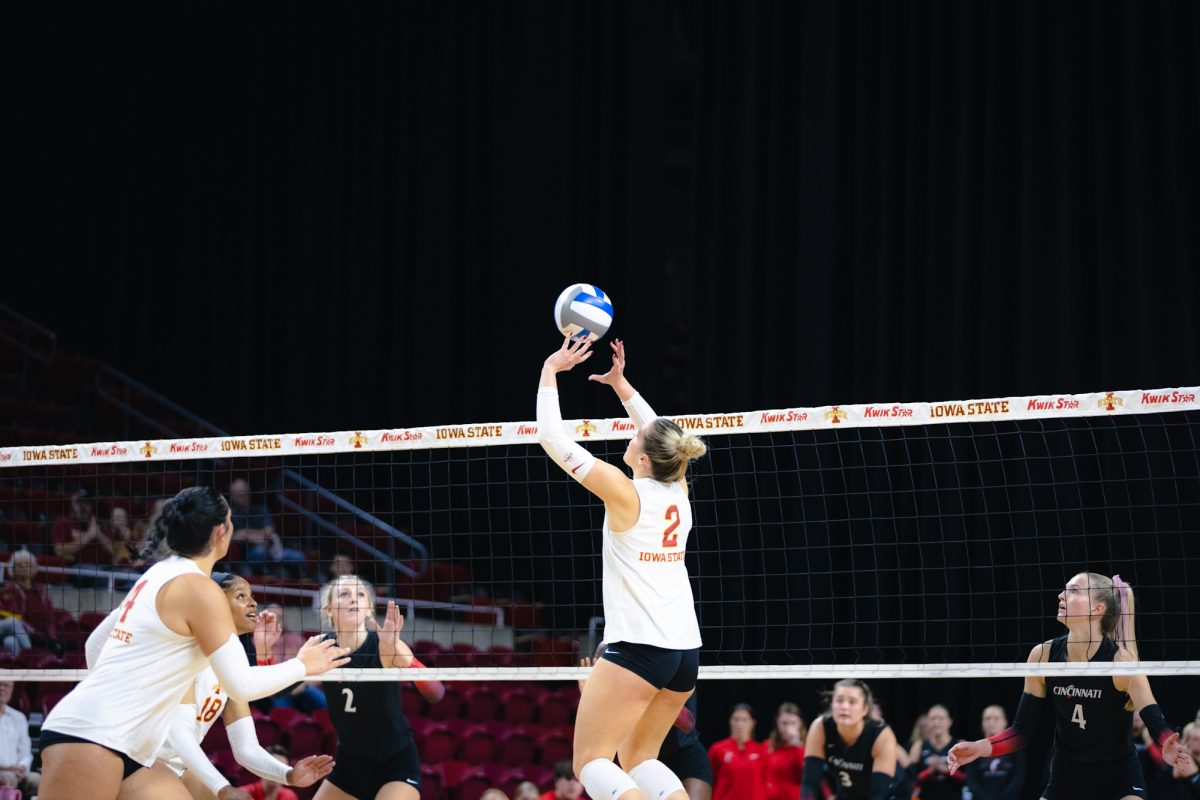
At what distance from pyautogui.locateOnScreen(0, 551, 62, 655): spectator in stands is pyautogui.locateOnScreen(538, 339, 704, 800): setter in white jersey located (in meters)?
5.74

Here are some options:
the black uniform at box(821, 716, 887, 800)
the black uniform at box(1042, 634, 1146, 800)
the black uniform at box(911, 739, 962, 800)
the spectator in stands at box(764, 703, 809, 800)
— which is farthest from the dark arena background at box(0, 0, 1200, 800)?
the black uniform at box(1042, 634, 1146, 800)

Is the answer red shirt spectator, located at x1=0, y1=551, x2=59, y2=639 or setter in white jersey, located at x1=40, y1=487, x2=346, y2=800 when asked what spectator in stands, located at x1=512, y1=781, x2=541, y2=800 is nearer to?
red shirt spectator, located at x1=0, y1=551, x2=59, y2=639

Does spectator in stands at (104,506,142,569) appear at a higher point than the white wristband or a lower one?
higher

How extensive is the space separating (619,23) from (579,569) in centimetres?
692

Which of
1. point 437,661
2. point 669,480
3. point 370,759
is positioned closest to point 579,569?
point 437,661

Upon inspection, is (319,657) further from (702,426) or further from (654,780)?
(702,426)

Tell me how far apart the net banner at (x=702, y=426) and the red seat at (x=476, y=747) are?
4533mm

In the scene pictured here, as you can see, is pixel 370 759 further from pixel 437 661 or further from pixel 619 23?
pixel 619 23

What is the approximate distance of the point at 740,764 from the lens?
36.3ft

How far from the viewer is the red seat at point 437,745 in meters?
11.6

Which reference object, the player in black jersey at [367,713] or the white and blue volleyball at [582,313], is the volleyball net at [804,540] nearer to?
the player in black jersey at [367,713]

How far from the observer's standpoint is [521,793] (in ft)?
33.2

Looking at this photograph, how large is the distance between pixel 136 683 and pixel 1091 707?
4.52 metres

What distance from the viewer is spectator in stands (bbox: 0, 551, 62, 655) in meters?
10.1
